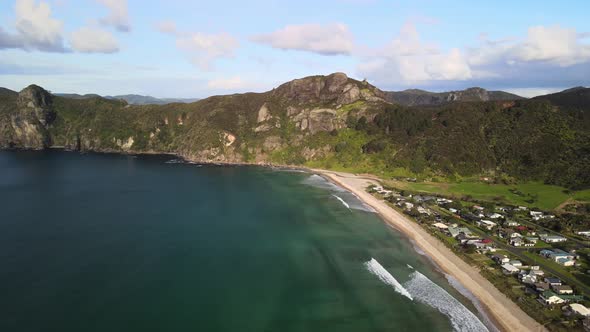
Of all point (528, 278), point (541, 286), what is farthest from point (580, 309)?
point (528, 278)

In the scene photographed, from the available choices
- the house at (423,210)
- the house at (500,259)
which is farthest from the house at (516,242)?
the house at (423,210)

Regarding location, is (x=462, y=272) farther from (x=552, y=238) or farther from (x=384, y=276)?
(x=552, y=238)

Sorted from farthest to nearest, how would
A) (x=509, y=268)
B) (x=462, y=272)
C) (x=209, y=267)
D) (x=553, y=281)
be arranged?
(x=209, y=267) < (x=462, y=272) < (x=509, y=268) < (x=553, y=281)

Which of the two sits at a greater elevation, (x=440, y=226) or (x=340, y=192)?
(x=440, y=226)

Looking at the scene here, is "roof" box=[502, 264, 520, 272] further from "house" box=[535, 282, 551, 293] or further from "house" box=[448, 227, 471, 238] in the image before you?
"house" box=[448, 227, 471, 238]

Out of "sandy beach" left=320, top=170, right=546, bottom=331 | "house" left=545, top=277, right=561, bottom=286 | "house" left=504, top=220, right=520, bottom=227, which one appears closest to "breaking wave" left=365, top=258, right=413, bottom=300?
"sandy beach" left=320, top=170, right=546, bottom=331

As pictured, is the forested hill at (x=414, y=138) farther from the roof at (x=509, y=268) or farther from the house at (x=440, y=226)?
the roof at (x=509, y=268)
